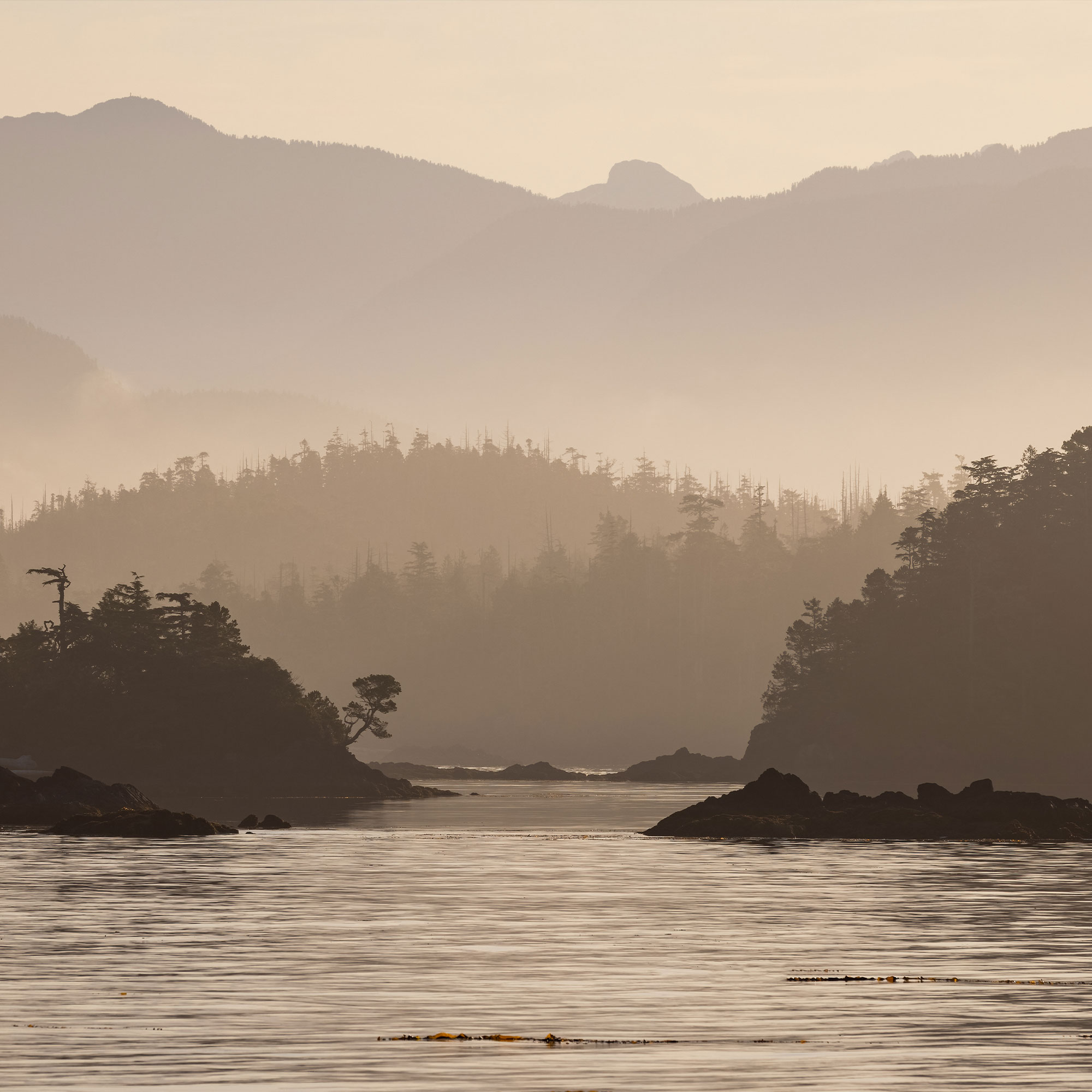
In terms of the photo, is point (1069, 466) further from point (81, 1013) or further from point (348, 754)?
point (81, 1013)

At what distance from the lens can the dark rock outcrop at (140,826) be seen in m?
83.2

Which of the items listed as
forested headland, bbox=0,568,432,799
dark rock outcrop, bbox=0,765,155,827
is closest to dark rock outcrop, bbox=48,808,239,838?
dark rock outcrop, bbox=0,765,155,827

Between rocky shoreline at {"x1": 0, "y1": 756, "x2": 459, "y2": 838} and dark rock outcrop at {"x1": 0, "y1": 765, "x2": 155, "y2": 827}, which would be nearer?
rocky shoreline at {"x1": 0, "y1": 756, "x2": 459, "y2": 838}

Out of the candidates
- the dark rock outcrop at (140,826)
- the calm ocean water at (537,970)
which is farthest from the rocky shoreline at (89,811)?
the calm ocean water at (537,970)

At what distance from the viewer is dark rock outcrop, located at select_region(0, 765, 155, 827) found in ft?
309

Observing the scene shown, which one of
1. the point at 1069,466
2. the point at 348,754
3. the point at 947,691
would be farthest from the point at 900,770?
the point at 348,754

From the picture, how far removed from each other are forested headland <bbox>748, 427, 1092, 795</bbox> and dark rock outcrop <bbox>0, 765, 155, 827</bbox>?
92.5m

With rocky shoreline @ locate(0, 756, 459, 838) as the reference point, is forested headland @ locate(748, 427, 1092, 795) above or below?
above

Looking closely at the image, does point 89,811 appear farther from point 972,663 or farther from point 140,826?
point 972,663

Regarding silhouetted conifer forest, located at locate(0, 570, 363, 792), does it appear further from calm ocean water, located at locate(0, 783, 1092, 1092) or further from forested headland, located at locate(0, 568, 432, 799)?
calm ocean water, located at locate(0, 783, 1092, 1092)

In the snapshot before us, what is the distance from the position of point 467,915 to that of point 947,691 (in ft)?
458

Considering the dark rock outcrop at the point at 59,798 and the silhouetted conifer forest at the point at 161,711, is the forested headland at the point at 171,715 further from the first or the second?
the dark rock outcrop at the point at 59,798

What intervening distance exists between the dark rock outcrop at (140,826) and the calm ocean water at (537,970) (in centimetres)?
999

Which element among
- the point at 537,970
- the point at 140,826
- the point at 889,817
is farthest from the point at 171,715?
the point at 537,970
